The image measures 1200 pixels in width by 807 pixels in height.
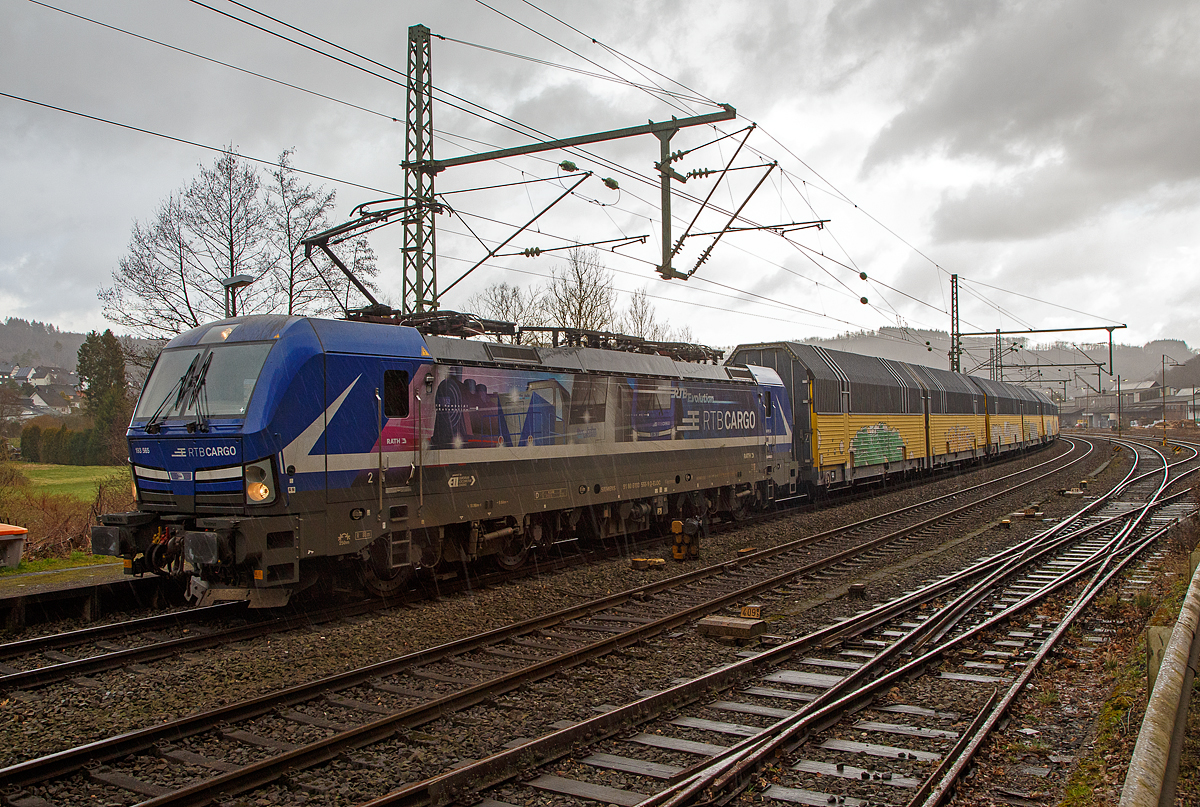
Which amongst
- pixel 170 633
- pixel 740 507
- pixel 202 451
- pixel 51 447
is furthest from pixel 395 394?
pixel 51 447

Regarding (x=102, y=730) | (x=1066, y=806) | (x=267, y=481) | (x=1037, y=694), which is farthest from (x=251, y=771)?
(x=1037, y=694)

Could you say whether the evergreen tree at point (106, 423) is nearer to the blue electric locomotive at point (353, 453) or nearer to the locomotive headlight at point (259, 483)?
the blue electric locomotive at point (353, 453)

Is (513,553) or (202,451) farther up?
(202,451)

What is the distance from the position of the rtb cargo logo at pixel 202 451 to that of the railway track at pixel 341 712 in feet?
10.0

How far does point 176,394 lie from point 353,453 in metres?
2.19

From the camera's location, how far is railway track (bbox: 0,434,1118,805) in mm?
5395

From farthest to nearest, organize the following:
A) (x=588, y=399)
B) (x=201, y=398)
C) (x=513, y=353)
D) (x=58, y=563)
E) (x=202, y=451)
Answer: (x=58, y=563)
(x=588, y=399)
(x=513, y=353)
(x=201, y=398)
(x=202, y=451)

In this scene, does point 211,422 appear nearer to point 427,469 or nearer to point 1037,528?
point 427,469

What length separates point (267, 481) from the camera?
9031mm

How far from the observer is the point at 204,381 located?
960 cm

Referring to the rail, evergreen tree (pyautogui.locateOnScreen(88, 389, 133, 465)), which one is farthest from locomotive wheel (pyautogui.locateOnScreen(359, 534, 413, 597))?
evergreen tree (pyautogui.locateOnScreen(88, 389, 133, 465))

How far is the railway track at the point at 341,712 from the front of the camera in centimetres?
539

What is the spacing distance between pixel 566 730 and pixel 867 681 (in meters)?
3.20

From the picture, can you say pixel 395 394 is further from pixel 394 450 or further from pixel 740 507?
pixel 740 507
